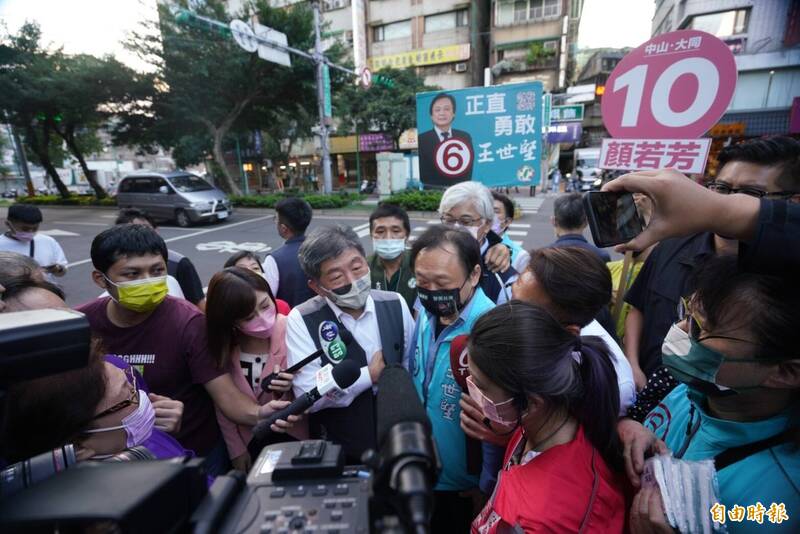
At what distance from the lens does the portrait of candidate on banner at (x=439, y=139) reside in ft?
13.0

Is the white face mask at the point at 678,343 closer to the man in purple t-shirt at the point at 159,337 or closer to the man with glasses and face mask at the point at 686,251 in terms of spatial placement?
the man with glasses and face mask at the point at 686,251

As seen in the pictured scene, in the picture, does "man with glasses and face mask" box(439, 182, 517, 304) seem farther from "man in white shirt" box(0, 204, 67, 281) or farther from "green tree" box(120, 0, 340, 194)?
"green tree" box(120, 0, 340, 194)

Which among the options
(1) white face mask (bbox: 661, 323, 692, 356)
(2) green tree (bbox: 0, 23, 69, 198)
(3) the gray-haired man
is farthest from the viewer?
(2) green tree (bbox: 0, 23, 69, 198)

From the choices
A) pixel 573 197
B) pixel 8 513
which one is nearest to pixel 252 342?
pixel 8 513

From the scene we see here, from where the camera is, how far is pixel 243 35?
870 cm

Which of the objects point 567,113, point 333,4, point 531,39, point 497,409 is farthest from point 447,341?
point 333,4

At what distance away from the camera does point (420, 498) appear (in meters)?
0.50

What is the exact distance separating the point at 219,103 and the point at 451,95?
16066 mm

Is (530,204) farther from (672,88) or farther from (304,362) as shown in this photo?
(304,362)

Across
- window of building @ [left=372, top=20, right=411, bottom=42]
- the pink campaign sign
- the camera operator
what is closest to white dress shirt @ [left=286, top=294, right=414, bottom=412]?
the camera operator

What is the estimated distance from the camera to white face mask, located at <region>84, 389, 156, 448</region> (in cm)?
122

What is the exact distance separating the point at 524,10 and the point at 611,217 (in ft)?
102

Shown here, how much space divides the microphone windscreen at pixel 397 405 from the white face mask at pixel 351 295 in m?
1.07

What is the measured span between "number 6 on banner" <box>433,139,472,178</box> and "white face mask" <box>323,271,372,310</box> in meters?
2.52
